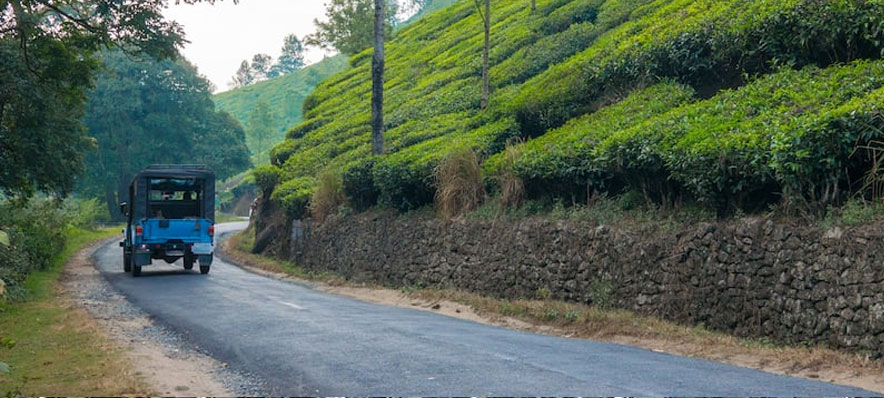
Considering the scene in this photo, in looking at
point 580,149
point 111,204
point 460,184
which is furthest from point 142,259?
point 111,204

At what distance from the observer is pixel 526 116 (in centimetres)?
2572

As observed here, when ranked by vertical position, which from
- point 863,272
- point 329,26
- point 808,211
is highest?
point 329,26

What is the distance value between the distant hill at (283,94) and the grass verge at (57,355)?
114520 millimetres

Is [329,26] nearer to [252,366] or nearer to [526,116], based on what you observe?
[526,116]

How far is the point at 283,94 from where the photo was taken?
145 m

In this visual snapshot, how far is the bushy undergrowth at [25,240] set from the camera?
19.7 meters

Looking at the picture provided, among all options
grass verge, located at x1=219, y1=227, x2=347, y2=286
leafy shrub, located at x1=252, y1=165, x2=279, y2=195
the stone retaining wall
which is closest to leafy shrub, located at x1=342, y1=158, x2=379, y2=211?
grass verge, located at x1=219, y1=227, x2=347, y2=286

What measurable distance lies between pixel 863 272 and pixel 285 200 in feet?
82.7

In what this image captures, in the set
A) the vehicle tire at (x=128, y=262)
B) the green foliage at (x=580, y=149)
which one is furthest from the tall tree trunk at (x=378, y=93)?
the vehicle tire at (x=128, y=262)

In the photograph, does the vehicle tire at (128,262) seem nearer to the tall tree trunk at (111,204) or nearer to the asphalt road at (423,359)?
the asphalt road at (423,359)

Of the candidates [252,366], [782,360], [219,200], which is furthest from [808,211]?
[219,200]

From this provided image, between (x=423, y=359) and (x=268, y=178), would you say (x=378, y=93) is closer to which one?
(x=268, y=178)

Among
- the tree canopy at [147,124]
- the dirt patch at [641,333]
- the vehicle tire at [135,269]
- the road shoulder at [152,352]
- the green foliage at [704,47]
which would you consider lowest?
the dirt patch at [641,333]

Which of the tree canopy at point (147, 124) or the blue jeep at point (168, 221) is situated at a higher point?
the tree canopy at point (147, 124)
